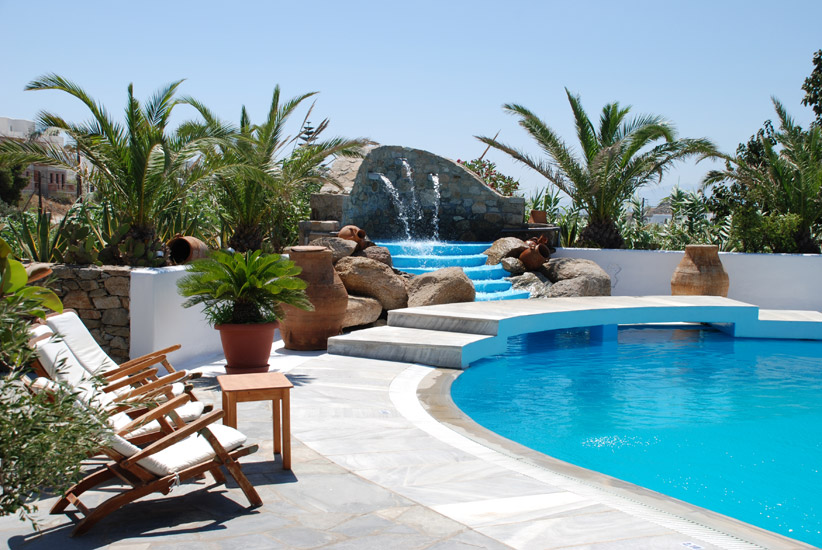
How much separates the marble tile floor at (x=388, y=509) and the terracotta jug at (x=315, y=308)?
3754 millimetres

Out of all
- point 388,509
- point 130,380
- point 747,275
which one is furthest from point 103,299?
point 747,275

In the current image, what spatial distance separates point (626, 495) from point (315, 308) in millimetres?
5782

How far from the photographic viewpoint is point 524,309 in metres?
11.5

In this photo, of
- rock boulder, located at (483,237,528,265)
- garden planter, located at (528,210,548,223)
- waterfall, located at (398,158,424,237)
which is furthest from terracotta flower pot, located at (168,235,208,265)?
garden planter, located at (528,210,548,223)

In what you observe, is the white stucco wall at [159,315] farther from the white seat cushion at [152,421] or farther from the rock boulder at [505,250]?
the rock boulder at [505,250]

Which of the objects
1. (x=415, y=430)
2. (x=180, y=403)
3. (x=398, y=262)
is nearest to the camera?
(x=180, y=403)

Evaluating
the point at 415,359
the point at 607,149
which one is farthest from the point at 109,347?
the point at 607,149

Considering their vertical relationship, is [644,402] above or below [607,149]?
below

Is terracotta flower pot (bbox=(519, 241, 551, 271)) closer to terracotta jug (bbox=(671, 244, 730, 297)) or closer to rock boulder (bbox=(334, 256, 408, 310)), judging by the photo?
terracotta jug (bbox=(671, 244, 730, 297))

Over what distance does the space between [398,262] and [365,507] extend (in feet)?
34.4

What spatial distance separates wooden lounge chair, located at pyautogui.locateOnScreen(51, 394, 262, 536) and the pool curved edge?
2.24 metres

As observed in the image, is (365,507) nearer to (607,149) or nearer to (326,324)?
(326,324)

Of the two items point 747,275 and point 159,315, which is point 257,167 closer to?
point 159,315

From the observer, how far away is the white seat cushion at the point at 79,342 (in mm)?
5316
